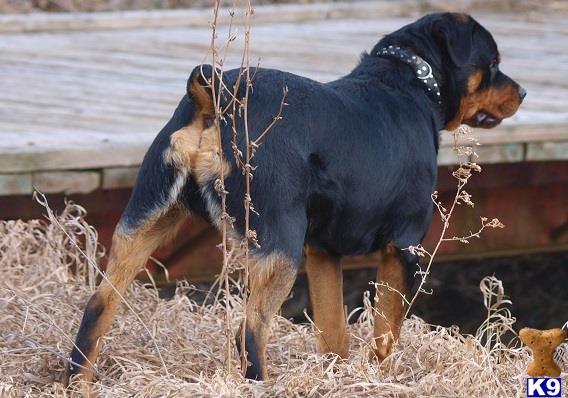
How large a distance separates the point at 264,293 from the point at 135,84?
3790 millimetres

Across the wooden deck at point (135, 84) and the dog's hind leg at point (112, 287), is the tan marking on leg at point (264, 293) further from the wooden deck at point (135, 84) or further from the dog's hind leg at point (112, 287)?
the wooden deck at point (135, 84)

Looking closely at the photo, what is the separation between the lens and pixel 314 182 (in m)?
4.03

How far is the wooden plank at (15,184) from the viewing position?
5250mm

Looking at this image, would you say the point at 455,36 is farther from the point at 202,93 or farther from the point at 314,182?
the point at 202,93

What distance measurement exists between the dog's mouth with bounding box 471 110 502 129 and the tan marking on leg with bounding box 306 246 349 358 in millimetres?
829

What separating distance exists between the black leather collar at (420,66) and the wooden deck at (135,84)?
101cm

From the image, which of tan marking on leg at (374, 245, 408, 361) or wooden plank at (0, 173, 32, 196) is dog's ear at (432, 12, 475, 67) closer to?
tan marking on leg at (374, 245, 408, 361)

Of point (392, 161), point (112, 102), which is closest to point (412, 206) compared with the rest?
point (392, 161)

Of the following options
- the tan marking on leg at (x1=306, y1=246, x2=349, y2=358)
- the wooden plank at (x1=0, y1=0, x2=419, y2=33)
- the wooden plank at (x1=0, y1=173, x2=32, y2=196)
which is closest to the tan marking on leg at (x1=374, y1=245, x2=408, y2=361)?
the tan marking on leg at (x1=306, y1=246, x2=349, y2=358)

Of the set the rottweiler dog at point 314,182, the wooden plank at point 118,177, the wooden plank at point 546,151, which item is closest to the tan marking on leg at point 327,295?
the rottweiler dog at point 314,182

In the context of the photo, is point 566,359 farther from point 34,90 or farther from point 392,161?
point 34,90

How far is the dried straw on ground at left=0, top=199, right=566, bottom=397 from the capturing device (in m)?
3.86

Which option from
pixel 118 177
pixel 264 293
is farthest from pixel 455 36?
pixel 118 177

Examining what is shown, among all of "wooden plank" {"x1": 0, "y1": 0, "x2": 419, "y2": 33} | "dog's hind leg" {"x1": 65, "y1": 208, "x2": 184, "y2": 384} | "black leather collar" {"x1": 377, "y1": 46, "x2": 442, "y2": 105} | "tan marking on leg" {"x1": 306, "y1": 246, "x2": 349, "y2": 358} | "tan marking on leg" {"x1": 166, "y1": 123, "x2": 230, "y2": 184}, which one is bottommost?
"wooden plank" {"x1": 0, "y1": 0, "x2": 419, "y2": 33}
